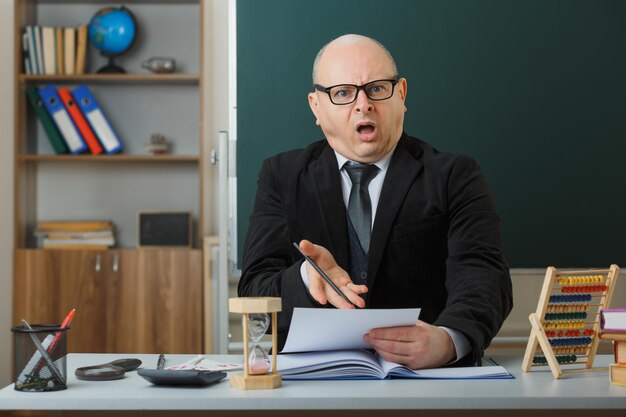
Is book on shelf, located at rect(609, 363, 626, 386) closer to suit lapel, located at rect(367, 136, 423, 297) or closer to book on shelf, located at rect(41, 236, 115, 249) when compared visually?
suit lapel, located at rect(367, 136, 423, 297)

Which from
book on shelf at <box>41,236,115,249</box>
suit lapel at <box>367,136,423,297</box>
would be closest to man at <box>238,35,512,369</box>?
suit lapel at <box>367,136,423,297</box>

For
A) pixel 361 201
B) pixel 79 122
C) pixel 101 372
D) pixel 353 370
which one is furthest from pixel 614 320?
pixel 79 122

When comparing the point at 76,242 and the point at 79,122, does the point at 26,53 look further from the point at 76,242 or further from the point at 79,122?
the point at 76,242

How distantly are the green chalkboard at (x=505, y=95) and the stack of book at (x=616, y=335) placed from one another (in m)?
1.59

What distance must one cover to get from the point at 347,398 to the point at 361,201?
85 centimetres

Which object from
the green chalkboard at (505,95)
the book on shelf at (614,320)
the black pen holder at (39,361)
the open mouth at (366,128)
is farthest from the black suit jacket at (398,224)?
the green chalkboard at (505,95)

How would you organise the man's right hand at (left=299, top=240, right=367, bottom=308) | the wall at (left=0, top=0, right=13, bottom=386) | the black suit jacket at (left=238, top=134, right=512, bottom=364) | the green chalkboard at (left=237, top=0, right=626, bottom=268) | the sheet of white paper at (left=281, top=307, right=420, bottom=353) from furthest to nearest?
the wall at (left=0, top=0, right=13, bottom=386) → the green chalkboard at (left=237, top=0, right=626, bottom=268) → the black suit jacket at (left=238, top=134, right=512, bottom=364) → the man's right hand at (left=299, top=240, right=367, bottom=308) → the sheet of white paper at (left=281, top=307, right=420, bottom=353)

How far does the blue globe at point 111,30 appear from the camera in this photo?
4227 millimetres

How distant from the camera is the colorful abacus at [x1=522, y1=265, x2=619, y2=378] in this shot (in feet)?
5.06

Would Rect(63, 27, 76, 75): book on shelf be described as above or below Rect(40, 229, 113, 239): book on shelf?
above

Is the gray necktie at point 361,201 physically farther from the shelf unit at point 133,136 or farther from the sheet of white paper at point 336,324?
the shelf unit at point 133,136

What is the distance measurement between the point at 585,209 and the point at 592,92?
43cm

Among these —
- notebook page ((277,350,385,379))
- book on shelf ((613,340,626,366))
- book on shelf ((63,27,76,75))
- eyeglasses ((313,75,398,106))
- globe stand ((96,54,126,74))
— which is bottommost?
notebook page ((277,350,385,379))

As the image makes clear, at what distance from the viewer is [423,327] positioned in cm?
151
